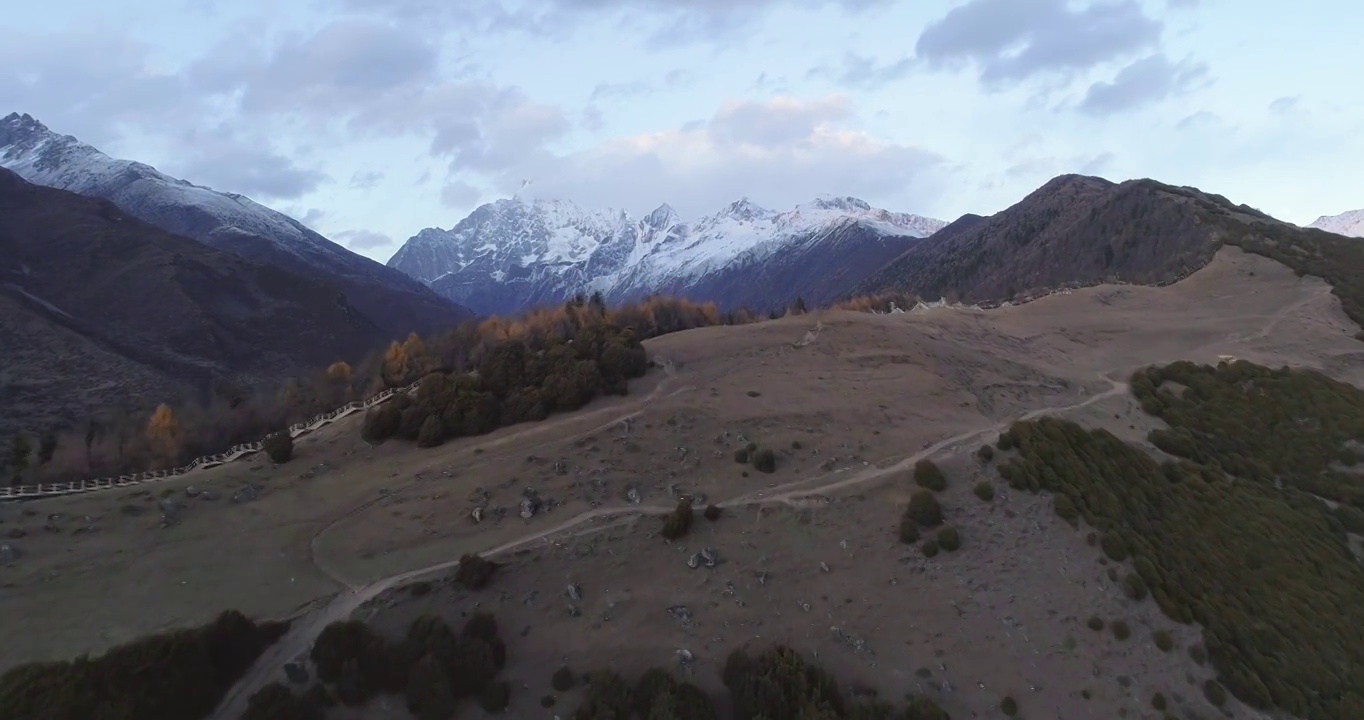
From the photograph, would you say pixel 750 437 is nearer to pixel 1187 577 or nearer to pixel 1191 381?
pixel 1187 577

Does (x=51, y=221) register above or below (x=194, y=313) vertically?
above

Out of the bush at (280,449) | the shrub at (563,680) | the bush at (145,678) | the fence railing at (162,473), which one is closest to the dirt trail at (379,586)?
the bush at (145,678)

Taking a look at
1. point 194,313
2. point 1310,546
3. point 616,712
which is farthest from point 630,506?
point 194,313

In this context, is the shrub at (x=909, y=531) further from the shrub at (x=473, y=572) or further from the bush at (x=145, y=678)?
the bush at (x=145, y=678)

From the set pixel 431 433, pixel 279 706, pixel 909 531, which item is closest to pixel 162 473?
pixel 431 433

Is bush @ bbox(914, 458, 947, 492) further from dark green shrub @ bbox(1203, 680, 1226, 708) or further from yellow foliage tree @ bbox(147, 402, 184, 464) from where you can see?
yellow foliage tree @ bbox(147, 402, 184, 464)
